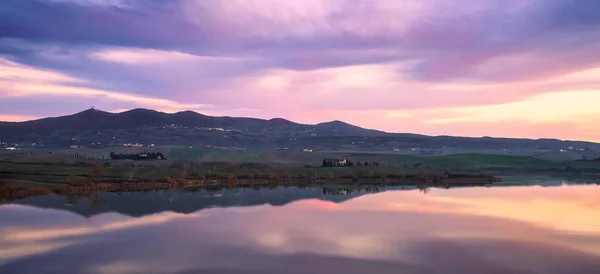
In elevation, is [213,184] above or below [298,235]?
above

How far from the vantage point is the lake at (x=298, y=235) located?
768 inches

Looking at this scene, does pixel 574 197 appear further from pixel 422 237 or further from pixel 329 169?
pixel 329 169

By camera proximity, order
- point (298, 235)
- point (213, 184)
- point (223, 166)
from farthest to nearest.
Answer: point (223, 166) → point (213, 184) → point (298, 235)

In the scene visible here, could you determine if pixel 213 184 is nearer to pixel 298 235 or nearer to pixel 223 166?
pixel 223 166

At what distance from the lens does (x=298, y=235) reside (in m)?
25.9

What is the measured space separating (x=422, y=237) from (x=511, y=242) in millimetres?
3634

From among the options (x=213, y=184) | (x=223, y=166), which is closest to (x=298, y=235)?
(x=213, y=184)

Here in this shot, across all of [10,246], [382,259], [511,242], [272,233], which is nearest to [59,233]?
[10,246]

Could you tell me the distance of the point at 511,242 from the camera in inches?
953

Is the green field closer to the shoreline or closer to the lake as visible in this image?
the shoreline

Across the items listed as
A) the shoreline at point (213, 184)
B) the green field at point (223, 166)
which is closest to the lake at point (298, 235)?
the shoreline at point (213, 184)

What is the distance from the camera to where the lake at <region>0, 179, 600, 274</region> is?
19.5 meters

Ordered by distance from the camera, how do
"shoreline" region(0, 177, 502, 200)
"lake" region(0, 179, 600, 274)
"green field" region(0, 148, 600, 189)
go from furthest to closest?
1. "green field" region(0, 148, 600, 189)
2. "shoreline" region(0, 177, 502, 200)
3. "lake" region(0, 179, 600, 274)

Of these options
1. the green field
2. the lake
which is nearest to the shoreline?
the lake
